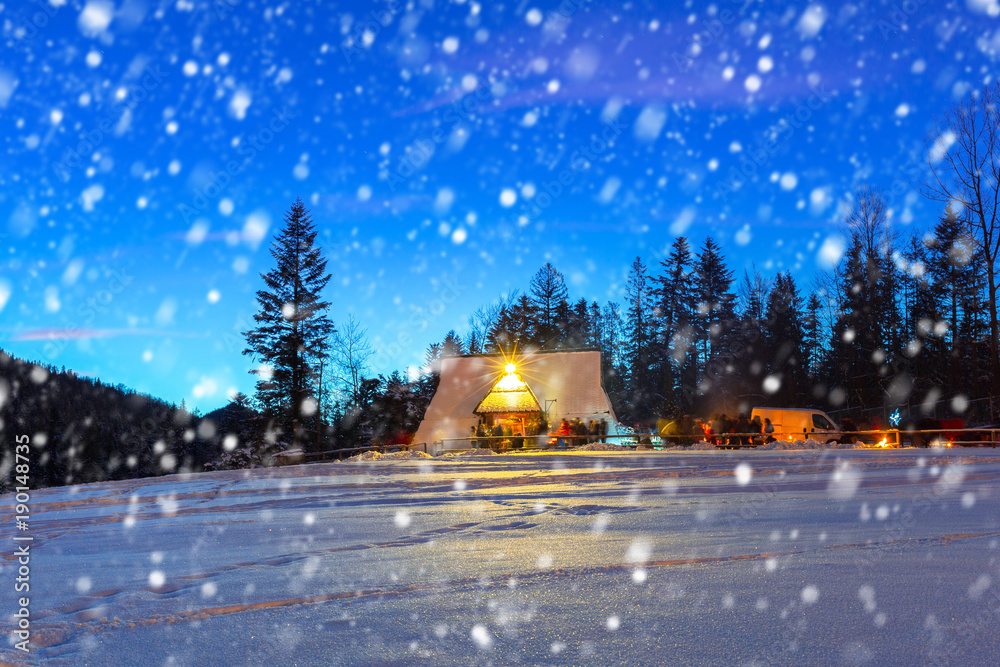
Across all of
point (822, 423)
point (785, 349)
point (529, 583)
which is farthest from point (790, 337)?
point (529, 583)

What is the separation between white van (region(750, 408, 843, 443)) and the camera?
95.0ft

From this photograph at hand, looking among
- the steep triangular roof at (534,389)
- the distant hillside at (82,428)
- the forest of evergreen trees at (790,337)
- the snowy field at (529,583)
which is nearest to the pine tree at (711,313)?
the forest of evergreen trees at (790,337)

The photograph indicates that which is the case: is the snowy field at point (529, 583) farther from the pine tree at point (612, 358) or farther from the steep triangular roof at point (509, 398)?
the pine tree at point (612, 358)

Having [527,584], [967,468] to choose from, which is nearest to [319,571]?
[527,584]

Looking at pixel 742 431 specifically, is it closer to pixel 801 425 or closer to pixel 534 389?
pixel 801 425

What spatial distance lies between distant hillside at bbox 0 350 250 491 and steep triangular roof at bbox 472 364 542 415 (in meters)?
16.4

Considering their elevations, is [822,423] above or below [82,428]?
below

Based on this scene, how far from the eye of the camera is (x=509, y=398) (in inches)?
1341

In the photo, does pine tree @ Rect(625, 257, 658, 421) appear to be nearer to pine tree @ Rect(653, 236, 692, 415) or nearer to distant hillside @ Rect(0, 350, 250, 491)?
pine tree @ Rect(653, 236, 692, 415)

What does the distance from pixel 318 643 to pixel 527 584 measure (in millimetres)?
1313

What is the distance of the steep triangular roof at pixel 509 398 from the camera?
33.9 meters

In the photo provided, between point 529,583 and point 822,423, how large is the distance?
29986mm

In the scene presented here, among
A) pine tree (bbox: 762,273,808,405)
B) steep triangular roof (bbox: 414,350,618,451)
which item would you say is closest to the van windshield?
steep triangular roof (bbox: 414,350,618,451)

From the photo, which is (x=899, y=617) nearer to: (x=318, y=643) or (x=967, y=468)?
(x=318, y=643)
